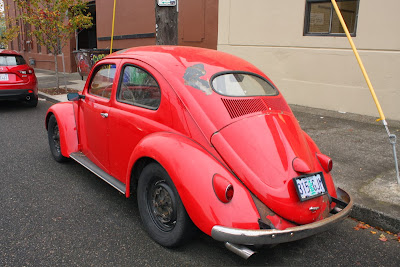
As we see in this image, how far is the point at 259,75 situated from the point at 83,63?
11.5 metres

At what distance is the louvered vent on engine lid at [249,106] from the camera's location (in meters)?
3.05

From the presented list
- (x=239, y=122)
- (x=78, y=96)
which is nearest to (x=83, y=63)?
(x=78, y=96)

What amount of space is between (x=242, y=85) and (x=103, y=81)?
5.77ft

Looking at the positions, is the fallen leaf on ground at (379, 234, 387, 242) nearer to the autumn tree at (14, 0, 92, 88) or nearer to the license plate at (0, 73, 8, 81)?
the license plate at (0, 73, 8, 81)

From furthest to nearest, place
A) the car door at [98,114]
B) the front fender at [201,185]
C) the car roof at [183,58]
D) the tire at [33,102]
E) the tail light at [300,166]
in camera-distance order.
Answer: the tire at [33,102]
the car door at [98,114]
the car roof at [183,58]
the tail light at [300,166]
the front fender at [201,185]

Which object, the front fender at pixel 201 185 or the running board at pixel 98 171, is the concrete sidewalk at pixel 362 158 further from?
the running board at pixel 98 171

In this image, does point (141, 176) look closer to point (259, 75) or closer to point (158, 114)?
point (158, 114)

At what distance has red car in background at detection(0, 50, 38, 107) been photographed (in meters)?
8.59

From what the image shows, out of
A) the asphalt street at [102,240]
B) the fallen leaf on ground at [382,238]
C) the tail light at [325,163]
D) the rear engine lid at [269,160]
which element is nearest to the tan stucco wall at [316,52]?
the fallen leaf on ground at [382,238]

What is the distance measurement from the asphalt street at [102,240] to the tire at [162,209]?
0.44 ft

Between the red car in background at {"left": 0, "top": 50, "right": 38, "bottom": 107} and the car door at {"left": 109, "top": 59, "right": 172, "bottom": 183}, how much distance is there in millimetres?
6134

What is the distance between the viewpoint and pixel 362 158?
5164 millimetres

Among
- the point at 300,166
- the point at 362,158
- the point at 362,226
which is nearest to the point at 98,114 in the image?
the point at 300,166

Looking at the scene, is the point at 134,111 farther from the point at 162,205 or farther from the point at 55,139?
the point at 55,139
